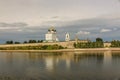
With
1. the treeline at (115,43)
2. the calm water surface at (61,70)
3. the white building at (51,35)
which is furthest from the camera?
the white building at (51,35)

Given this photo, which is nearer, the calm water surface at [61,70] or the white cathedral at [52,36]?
the calm water surface at [61,70]

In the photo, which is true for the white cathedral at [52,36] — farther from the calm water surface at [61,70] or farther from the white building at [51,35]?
the calm water surface at [61,70]

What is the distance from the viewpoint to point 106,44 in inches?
6176

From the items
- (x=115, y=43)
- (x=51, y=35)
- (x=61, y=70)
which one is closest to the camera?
(x=61, y=70)

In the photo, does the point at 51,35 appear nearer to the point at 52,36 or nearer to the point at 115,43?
the point at 52,36

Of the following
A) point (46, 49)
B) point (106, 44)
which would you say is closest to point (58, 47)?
point (46, 49)

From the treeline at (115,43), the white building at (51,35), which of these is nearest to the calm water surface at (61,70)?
the treeline at (115,43)

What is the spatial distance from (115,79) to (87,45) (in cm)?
11303

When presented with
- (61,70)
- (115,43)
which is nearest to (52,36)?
(115,43)

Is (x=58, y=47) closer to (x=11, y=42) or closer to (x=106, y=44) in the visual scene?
(x=106, y=44)

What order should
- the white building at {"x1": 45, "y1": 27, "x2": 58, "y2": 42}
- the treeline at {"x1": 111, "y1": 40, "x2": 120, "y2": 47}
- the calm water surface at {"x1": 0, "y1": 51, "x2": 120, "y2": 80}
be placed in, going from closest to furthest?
the calm water surface at {"x1": 0, "y1": 51, "x2": 120, "y2": 80} → the treeline at {"x1": 111, "y1": 40, "x2": 120, "y2": 47} → the white building at {"x1": 45, "y1": 27, "x2": 58, "y2": 42}

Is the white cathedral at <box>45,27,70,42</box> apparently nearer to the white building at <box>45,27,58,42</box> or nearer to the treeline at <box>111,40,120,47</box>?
the white building at <box>45,27,58,42</box>

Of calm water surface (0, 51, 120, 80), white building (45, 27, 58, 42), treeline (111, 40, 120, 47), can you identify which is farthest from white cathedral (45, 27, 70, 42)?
calm water surface (0, 51, 120, 80)

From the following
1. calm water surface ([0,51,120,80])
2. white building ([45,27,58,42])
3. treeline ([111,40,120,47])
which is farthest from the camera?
white building ([45,27,58,42])
